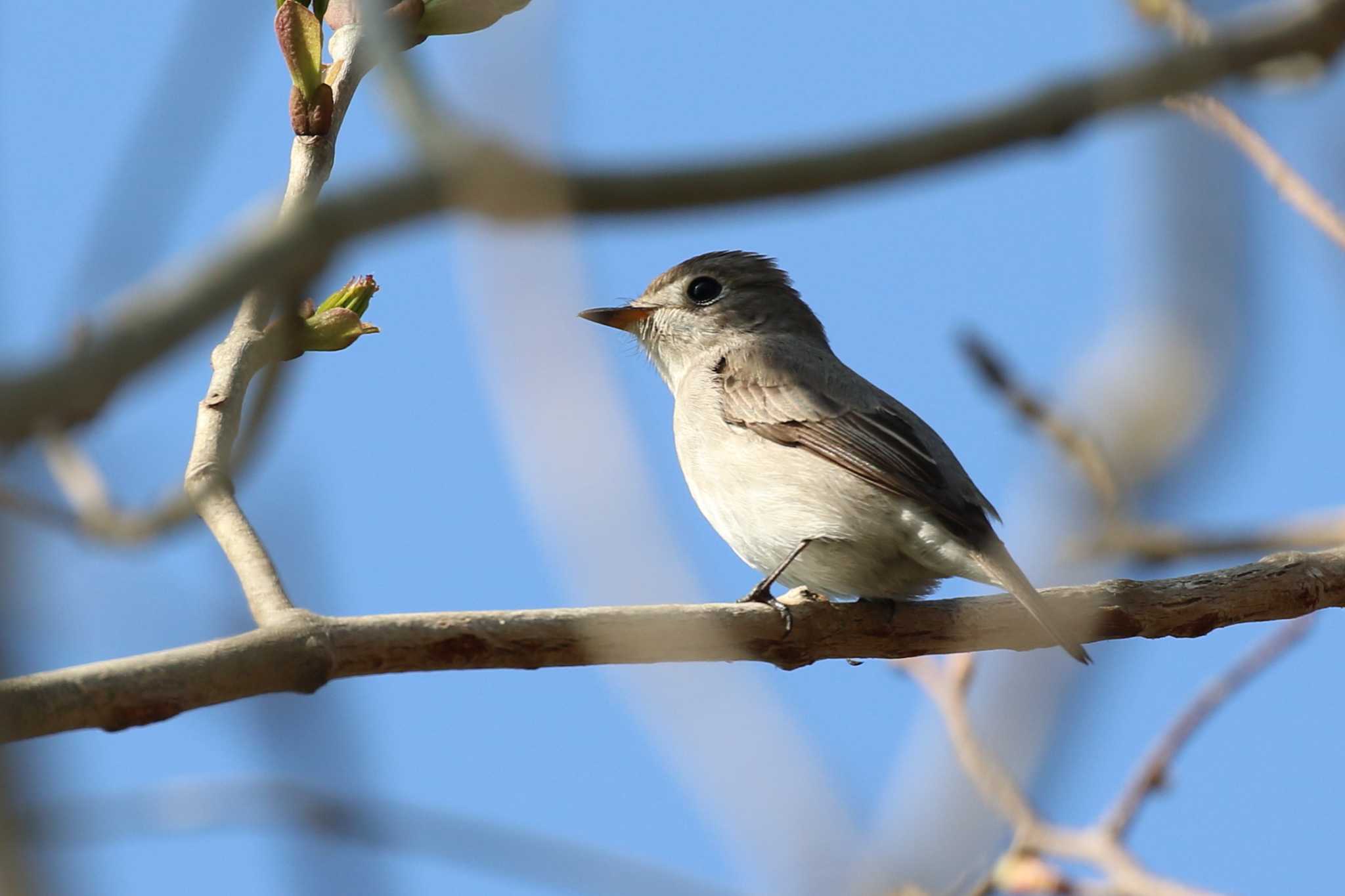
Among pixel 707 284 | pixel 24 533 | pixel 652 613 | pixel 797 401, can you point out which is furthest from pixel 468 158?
pixel 707 284

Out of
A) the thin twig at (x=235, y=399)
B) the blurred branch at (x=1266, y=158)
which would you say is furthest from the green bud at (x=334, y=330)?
the blurred branch at (x=1266, y=158)

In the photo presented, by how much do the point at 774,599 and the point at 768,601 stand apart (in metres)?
0.17

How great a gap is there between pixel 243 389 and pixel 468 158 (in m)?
2.26

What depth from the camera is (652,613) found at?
3564 mm

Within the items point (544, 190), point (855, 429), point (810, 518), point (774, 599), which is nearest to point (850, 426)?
point (855, 429)

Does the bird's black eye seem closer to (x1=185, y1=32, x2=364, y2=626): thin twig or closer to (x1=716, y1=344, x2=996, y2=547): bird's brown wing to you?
(x1=716, y1=344, x2=996, y2=547): bird's brown wing

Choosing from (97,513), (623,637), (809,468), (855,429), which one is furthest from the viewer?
(855,429)

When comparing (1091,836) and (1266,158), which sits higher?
(1266,158)

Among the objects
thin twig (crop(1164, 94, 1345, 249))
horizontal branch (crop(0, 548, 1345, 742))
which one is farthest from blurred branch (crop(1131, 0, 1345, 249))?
horizontal branch (crop(0, 548, 1345, 742))

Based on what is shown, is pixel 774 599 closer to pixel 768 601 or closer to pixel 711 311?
pixel 768 601

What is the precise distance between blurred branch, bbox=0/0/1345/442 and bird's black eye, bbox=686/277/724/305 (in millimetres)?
5974

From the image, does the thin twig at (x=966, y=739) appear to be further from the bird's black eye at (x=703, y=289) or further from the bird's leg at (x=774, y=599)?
the bird's black eye at (x=703, y=289)

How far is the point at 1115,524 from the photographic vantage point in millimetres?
3381

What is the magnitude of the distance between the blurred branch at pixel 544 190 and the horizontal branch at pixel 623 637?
2.22ft
